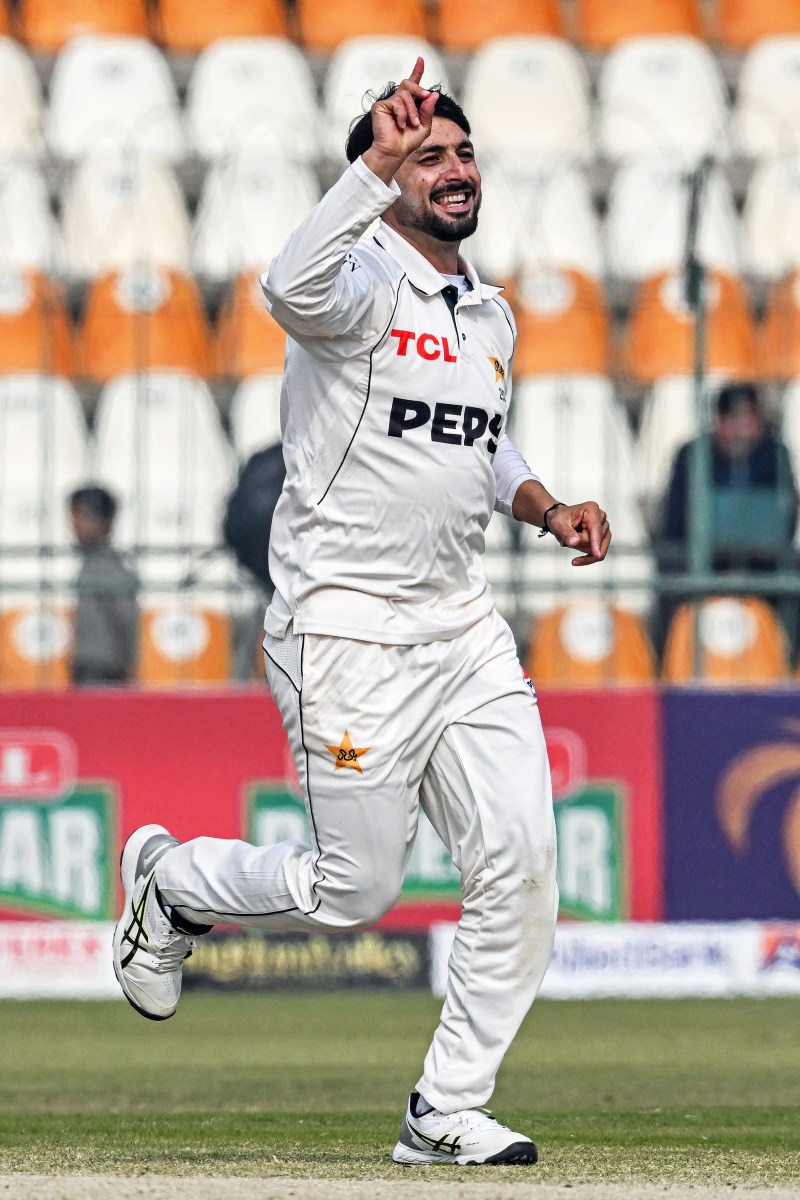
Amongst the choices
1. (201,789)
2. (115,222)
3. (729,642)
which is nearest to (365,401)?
(201,789)

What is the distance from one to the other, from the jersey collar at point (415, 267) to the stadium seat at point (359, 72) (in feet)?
27.8

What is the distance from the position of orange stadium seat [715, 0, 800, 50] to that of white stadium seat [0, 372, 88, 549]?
574cm

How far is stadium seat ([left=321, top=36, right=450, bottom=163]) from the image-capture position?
13.3m

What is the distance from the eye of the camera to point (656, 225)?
506 inches

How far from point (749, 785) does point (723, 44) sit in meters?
6.96

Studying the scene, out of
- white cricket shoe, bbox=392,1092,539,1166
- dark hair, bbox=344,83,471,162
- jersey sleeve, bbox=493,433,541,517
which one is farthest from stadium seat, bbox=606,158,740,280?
white cricket shoe, bbox=392,1092,539,1166

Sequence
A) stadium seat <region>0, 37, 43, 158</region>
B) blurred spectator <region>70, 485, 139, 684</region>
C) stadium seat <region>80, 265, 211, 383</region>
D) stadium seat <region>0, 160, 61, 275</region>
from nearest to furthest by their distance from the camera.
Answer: blurred spectator <region>70, 485, 139, 684</region>, stadium seat <region>80, 265, 211, 383</region>, stadium seat <region>0, 160, 61, 275</region>, stadium seat <region>0, 37, 43, 158</region>

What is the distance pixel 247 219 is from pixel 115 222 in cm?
77

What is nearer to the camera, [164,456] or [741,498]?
[741,498]

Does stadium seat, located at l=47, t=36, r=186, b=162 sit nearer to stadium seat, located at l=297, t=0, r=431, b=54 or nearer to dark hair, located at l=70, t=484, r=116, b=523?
stadium seat, located at l=297, t=0, r=431, b=54

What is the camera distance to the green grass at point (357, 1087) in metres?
4.58

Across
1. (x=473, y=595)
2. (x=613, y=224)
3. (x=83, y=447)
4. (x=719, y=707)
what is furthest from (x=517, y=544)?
(x=473, y=595)

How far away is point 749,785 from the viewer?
956 cm

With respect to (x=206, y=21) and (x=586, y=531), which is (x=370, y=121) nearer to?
(x=586, y=531)
